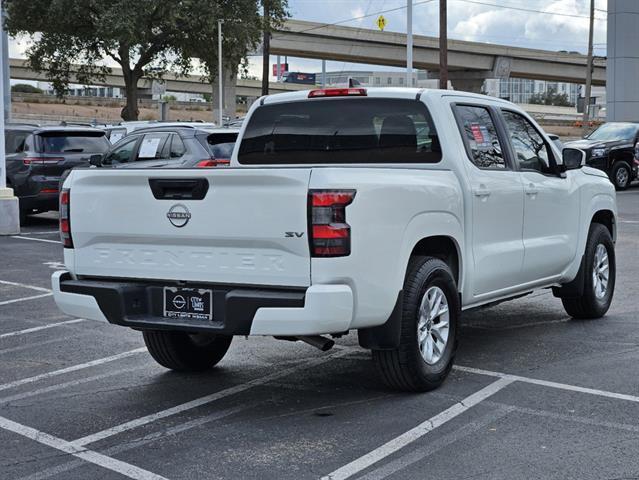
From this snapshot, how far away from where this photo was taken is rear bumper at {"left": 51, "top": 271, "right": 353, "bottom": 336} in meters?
5.59

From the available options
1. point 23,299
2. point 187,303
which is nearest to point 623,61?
point 23,299

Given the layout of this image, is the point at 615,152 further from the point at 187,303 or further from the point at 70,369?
the point at 187,303

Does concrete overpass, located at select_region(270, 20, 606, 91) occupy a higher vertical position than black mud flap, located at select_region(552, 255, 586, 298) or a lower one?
higher

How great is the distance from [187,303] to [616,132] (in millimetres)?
22554

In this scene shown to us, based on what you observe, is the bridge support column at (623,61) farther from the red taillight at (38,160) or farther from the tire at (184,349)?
the tire at (184,349)

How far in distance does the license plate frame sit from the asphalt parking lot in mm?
604

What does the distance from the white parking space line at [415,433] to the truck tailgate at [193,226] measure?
3.28ft

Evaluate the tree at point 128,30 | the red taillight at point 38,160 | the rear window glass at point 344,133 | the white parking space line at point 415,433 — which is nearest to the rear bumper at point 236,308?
the white parking space line at point 415,433

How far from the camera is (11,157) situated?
61.0ft

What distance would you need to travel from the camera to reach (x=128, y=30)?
1597 inches

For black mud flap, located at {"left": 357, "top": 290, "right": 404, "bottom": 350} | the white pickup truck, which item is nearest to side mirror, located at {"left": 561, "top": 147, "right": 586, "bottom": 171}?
the white pickup truck

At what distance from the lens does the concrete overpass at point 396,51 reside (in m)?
76.1

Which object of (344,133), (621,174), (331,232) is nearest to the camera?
(331,232)

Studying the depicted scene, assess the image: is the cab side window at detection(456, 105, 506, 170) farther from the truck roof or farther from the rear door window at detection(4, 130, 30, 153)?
the rear door window at detection(4, 130, 30, 153)
